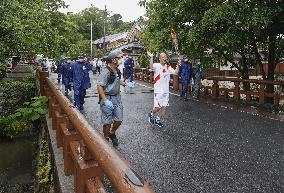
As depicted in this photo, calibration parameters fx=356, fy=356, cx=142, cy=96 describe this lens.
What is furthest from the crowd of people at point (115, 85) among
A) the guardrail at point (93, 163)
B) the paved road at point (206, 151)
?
the guardrail at point (93, 163)

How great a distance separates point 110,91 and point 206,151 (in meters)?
2.24

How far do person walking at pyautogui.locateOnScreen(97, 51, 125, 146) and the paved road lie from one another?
72cm

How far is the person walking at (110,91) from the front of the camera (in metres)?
6.60

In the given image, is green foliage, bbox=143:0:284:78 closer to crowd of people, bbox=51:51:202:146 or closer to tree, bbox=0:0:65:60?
crowd of people, bbox=51:51:202:146

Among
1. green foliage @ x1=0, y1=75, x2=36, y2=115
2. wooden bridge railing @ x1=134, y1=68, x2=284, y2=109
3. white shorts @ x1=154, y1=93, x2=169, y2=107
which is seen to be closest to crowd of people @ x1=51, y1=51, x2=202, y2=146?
white shorts @ x1=154, y1=93, x2=169, y2=107

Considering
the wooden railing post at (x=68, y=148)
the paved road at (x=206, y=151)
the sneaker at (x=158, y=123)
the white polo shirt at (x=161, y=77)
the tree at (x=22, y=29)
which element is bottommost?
the paved road at (x=206, y=151)

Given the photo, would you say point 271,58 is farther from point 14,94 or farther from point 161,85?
point 14,94

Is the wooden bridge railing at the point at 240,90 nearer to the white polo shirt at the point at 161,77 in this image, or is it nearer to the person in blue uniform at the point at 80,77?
the white polo shirt at the point at 161,77

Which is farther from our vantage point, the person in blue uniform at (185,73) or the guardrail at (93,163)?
the person in blue uniform at (185,73)

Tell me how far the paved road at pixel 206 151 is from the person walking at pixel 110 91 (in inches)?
28.2

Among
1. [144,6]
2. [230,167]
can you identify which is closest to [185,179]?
[230,167]

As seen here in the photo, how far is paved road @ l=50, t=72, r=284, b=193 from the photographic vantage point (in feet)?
17.4

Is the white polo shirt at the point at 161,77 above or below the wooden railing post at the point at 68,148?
above

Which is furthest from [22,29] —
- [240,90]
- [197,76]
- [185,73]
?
[240,90]
